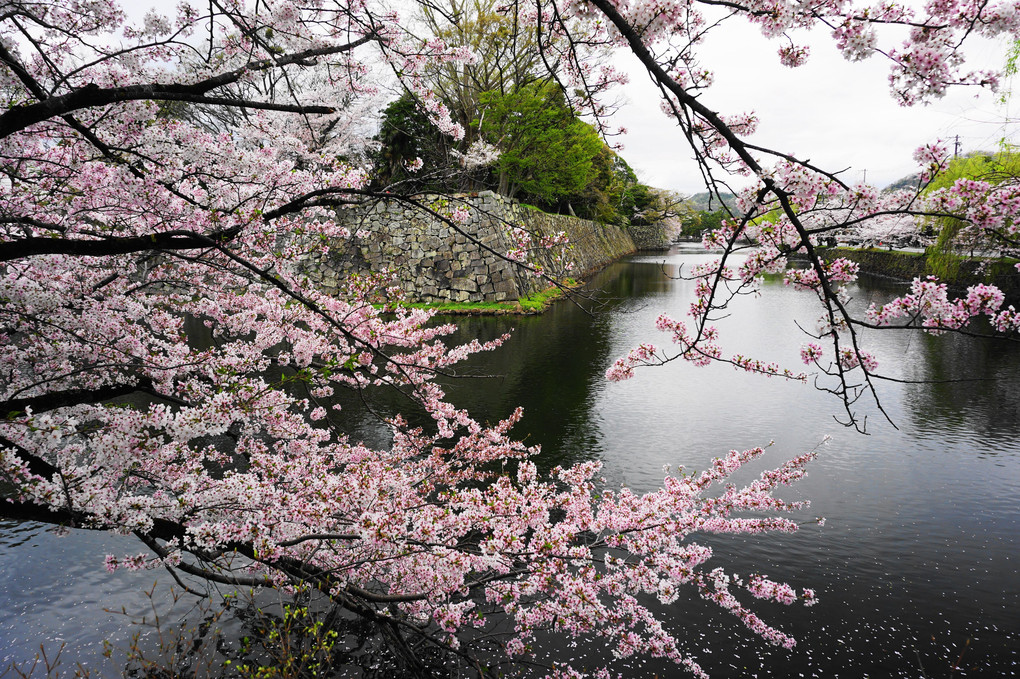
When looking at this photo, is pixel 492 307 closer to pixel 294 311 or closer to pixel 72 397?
pixel 294 311

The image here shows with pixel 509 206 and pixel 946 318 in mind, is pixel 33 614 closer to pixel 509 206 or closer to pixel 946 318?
pixel 946 318

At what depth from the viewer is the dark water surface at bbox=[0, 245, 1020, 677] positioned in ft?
13.5

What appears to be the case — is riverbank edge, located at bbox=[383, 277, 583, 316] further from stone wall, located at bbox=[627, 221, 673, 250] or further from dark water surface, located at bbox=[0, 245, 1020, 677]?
stone wall, located at bbox=[627, 221, 673, 250]

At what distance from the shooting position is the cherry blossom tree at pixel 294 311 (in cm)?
229

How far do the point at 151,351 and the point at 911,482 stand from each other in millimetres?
8687

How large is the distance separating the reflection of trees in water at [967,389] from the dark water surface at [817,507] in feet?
0.16

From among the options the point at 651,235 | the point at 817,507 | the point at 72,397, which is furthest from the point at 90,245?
the point at 651,235

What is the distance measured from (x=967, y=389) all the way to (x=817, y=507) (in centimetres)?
651

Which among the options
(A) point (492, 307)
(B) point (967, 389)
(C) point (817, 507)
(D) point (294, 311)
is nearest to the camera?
(D) point (294, 311)

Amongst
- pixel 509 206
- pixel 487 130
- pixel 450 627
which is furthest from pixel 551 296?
pixel 450 627

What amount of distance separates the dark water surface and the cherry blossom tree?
2.11 ft

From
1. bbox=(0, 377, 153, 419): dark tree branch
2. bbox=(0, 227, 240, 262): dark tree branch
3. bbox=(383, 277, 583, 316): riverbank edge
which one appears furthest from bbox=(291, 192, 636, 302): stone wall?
bbox=(0, 227, 240, 262): dark tree branch

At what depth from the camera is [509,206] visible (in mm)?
20797

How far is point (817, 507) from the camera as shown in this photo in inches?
241
